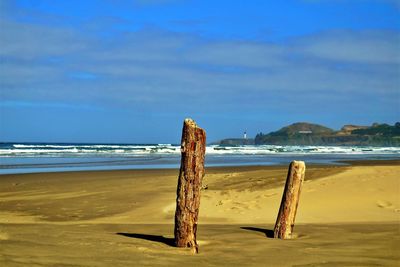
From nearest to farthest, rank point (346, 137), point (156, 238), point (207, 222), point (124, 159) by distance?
point (156, 238) < point (207, 222) < point (124, 159) < point (346, 137)

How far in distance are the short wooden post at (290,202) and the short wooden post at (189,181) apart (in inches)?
69.0

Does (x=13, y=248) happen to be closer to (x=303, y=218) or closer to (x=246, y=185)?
(x=303, y=218)

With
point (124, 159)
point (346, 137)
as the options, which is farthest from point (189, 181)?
point (346, 137)

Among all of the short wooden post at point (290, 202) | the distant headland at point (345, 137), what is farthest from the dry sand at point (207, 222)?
the distant headland at point (345, 137)

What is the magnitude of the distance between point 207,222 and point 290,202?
9.36 feet

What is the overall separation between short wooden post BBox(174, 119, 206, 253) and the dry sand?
260 mm

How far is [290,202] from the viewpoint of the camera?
8.16m

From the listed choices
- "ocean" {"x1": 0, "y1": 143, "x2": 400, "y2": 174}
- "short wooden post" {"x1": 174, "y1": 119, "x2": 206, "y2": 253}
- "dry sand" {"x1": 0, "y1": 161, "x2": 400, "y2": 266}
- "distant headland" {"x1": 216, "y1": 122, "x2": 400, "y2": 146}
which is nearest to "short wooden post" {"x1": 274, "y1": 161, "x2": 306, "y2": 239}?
"dry sand" {"x1": 0, "y1": 161, "x2": 400, "y2": 266}

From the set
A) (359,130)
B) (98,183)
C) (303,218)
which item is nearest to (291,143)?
(359,130)

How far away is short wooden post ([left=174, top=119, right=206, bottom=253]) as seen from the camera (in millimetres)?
6852

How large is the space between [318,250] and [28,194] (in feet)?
37.3

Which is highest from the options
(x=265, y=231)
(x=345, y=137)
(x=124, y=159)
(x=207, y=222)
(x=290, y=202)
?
(x=345, y=137)

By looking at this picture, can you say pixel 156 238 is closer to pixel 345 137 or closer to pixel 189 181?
pixel 189 181

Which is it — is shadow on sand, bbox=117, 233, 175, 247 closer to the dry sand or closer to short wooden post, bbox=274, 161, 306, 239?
the dry sand
